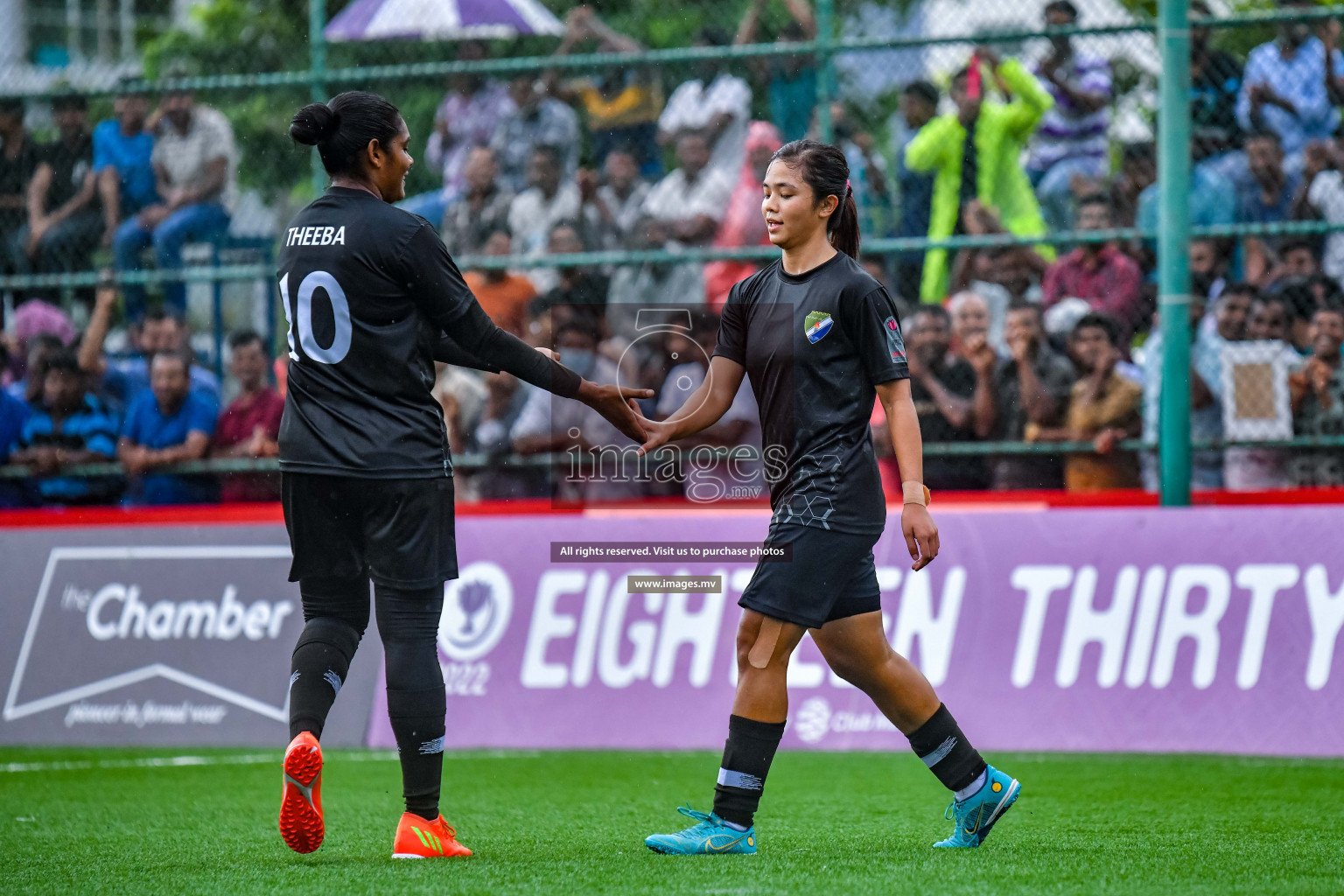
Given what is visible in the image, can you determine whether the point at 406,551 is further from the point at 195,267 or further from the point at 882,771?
the point at 195,267

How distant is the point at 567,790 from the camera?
6250 millimetres

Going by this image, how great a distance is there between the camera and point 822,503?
14.2 feet

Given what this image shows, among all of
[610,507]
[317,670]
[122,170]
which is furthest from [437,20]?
[317,670]

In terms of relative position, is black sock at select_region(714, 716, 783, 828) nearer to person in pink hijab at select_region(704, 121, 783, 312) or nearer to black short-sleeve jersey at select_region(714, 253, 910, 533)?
black short-sleeve jersey at select_region(714, 253, 910, 533)

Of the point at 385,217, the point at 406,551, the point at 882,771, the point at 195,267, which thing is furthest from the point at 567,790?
the point at 195,267

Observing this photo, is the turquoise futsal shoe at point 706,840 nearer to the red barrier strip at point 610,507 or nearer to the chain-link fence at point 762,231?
the red barrier strip at point 610,507

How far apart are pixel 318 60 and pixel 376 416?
509 cm

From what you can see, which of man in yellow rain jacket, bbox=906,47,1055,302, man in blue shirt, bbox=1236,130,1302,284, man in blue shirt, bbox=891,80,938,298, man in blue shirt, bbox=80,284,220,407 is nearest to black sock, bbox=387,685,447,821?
man in blue shirt, bbox=891,80,938,298

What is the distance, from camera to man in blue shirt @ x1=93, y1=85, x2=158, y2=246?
9484 mm

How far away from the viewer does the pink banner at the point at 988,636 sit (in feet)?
22.9

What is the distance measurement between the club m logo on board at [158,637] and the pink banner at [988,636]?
2.41ft

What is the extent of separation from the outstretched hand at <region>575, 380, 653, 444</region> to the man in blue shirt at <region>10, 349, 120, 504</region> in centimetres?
519

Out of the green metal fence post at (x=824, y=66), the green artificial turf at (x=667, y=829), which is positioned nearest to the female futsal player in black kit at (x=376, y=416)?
the green artificial turf at (x=667, y=829)

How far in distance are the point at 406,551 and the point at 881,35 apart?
4.93m
